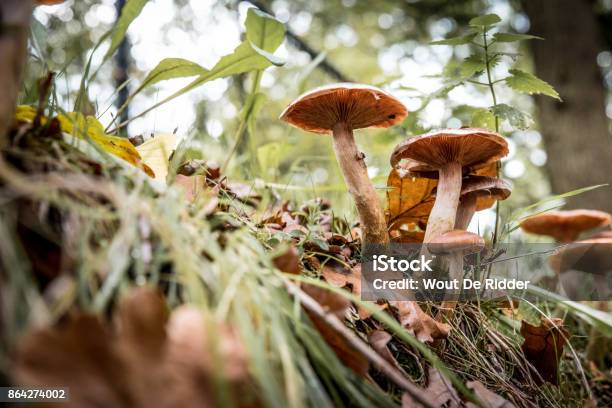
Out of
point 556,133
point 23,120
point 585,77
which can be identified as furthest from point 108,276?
point 585,77

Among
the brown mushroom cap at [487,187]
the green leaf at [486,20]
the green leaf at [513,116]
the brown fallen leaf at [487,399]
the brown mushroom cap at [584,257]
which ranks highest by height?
the green leaf at [486,20]

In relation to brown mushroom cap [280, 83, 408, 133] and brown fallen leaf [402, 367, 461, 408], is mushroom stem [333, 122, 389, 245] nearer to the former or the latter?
brown mushroom cap [280, 83, 408, 133]

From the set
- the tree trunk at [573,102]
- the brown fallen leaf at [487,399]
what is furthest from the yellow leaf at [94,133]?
the tree trunk at [573,102]

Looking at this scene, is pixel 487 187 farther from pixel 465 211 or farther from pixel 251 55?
pixel 251 55

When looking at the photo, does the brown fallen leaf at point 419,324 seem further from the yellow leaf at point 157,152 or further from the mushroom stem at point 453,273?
the yellow leaf at point 157,152

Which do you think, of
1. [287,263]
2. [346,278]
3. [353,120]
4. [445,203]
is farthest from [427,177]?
[287,263]

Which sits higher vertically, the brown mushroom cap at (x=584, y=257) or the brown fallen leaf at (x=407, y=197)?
the brown fallen leaf at (x=407, y=197)

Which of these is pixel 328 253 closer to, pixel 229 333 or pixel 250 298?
pixel 250 298
